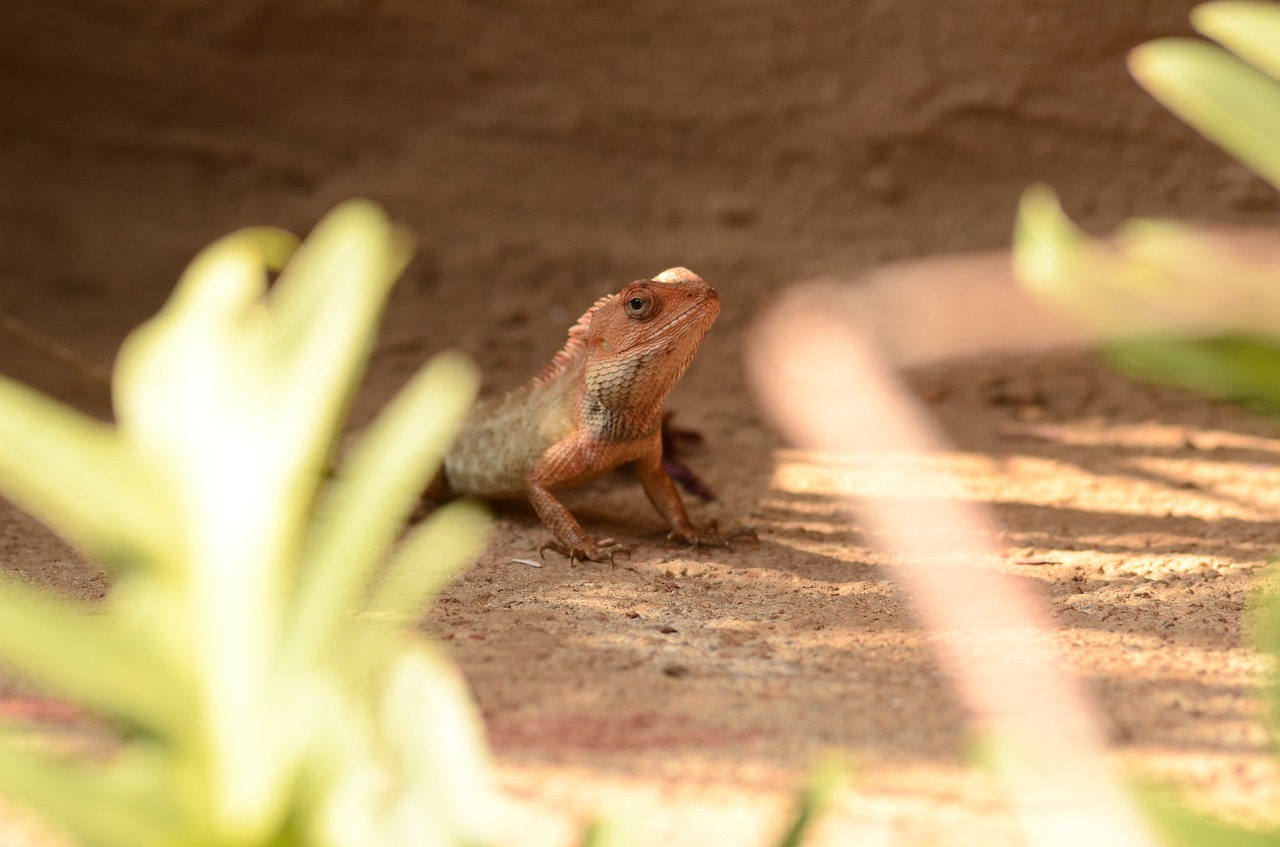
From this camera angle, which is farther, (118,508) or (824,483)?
(824,483)

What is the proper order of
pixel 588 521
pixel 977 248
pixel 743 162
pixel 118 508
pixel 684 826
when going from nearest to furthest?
1. pixel 118 508
2. pixel 684 826
3. pixel 588 521
4. pixel 977 248
5. pixel 743 162

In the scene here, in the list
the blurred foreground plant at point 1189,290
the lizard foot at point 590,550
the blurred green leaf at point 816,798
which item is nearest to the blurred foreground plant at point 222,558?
the blurred green leaf at point 816,798

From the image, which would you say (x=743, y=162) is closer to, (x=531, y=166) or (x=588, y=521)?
(x=531, y=166)

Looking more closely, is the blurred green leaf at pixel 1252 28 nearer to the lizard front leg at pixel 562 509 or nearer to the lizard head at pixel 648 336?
the lizard head at pixel 648 336

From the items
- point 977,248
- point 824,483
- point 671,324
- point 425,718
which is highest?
point 425,718

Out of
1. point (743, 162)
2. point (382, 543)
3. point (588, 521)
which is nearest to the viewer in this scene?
point (382, 543)

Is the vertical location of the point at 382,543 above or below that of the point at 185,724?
below

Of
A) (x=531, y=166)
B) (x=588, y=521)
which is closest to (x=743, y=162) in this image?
(x=531, y=166)
